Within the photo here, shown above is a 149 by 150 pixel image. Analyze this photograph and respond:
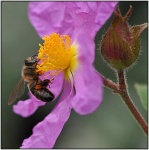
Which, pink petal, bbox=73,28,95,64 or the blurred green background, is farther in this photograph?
the blurred green background

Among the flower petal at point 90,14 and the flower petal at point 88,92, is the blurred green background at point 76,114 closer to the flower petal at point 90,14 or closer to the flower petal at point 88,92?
the flower petal at point 90,14

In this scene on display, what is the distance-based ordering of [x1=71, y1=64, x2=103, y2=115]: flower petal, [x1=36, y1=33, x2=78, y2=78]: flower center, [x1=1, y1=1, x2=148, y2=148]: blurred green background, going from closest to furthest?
[x1=71, y1=64, x2=103, y2=115]: flower petal < [x1=36, y1=33, x2=78, y2=78]: flower center < [x1=1, y1=1, x2=148, y2=148]: blurred green background

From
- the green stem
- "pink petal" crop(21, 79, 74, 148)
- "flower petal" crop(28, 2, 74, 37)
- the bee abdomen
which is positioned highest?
"flower petal" crop(28, 2, 74, 37)

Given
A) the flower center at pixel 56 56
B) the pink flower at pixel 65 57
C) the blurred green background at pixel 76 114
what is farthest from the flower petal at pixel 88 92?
the blurred green background at pixel 76 114

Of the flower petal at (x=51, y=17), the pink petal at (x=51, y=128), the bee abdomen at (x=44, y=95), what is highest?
the flower petal at (x=51, y=17)

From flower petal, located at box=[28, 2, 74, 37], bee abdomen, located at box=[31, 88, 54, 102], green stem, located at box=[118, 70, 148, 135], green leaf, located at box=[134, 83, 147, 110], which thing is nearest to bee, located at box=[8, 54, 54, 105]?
bee abdomen, located at box=[31, 88, 54, 102]

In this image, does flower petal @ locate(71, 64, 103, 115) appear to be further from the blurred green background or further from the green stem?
the blurred green background

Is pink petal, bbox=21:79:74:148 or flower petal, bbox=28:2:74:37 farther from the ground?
flower petal, bbox=28:2:74:37
